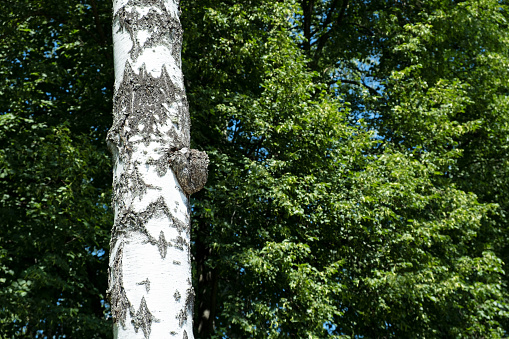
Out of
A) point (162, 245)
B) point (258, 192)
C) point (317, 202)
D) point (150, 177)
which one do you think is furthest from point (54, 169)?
point (162, 245)

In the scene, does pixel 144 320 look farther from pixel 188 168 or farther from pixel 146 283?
pixel 188 168

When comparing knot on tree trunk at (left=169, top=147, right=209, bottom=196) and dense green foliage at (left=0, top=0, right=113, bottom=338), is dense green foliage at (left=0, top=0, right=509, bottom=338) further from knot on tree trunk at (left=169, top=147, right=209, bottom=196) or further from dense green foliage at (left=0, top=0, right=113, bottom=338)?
knot on tree trunk at (left=169, top=147, right=209, bottom=196)

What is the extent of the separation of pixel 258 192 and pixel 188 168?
24.2ft

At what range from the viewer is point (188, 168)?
2.37 metres

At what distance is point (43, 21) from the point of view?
439 inches

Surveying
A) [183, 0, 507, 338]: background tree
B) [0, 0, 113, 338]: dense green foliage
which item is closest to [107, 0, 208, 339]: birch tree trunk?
[0, 0, 113, 338]: dense green foliage

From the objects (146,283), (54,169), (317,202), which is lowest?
(146,283)

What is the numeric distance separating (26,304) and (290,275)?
3867 millimetres

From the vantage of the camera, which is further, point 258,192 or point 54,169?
point 258,192

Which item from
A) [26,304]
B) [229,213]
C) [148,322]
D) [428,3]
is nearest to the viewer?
[148,322]

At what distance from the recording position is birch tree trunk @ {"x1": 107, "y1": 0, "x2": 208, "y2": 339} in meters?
2.16

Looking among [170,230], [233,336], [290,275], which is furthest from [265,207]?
[170,230]

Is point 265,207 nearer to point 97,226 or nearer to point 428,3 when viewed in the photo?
point 97,226

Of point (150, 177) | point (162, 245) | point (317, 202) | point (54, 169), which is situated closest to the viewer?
point (162, 245)
